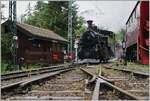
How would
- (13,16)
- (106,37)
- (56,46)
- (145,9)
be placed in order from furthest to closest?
1. (56,46)
2. (106,37)
3. (13,16)
4. (145,9)

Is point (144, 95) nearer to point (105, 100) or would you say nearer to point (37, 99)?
point (105, 100)

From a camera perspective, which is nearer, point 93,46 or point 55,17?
point 93,46

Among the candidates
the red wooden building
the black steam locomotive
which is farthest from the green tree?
the black steam locomotive

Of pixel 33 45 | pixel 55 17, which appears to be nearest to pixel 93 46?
pixel 33 45

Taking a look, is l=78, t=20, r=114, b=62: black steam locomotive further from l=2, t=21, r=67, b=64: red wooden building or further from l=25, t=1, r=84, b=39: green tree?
l=25, t=1, r=84, b=39: green tree

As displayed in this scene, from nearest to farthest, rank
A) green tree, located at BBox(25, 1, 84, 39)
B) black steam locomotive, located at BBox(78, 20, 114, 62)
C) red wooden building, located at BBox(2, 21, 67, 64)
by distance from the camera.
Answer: black steam locomotive, located at BBox(78, 20, 114, 62)
red wooden building, located at BBox(2, 21, 67, 64)
green tree, located at BBox(25, 1, 84, 39)

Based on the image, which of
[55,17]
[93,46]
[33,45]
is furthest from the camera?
[55,17]

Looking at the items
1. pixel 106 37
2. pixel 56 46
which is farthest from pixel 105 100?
pixel 56 46

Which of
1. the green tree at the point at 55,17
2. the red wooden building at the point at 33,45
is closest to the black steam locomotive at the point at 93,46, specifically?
the red wooden building at the point at 33,45

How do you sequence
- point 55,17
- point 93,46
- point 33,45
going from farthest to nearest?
point 55,17, point 33,45, point 93,46

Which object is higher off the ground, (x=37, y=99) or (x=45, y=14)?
(x=45, y=14)

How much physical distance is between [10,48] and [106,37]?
6727 mm

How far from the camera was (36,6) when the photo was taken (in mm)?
75188

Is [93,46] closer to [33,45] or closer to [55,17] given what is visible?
[33,45]
